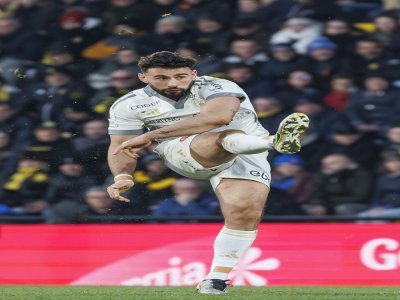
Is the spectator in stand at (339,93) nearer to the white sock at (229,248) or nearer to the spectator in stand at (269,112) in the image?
the spectator in stand at (269,112)

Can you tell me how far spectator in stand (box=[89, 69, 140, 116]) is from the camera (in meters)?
10.2

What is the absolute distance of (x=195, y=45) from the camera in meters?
10.3

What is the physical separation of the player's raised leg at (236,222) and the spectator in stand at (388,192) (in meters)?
2.30

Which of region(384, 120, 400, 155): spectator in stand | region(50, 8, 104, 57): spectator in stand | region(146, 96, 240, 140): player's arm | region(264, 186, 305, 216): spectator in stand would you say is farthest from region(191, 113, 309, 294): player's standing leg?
region(50, 8, 104, 57): spectator in stand

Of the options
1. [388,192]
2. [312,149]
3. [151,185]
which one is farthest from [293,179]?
[151,185]

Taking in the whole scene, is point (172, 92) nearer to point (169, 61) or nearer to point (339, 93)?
point (169, 61)

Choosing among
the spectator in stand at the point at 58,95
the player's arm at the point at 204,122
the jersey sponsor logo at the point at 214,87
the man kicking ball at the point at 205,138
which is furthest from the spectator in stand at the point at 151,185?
the player's arm at the point at 204,122

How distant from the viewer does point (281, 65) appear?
388 inches

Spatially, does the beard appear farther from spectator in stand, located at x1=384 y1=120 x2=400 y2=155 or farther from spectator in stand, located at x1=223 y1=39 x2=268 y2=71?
spectator in stand, located at x1=223 y1=39 x2=268 y2=71

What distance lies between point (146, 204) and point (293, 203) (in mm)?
1336

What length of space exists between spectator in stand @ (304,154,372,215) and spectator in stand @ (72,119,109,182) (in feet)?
6.35

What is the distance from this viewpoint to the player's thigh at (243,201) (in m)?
6.98

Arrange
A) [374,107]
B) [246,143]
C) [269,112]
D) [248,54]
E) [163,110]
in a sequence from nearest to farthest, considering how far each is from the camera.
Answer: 1. [246,143]
2. [163,110]
3. [374,107]
4. [269,112]
5. [248,54]

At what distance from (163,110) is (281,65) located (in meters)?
2.98
